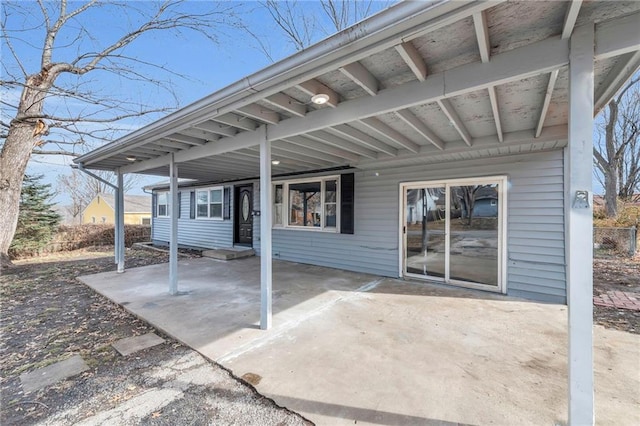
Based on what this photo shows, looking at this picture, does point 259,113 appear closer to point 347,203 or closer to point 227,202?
point 347,203

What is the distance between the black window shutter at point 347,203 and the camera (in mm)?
6121

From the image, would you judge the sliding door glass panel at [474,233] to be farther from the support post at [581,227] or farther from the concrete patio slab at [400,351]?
the support post at [581,227]

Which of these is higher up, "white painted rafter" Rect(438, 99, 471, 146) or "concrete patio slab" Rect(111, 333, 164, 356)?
"white painted rafter" Rect(438, 99, 471, 146)

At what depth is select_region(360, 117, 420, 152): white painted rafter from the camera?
10.4 ft

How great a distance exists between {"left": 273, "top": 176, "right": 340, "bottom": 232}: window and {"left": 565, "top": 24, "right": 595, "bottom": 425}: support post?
16.1ft

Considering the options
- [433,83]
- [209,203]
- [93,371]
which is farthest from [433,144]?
[209,203]

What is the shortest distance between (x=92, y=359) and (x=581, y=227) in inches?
160

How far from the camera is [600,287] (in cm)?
476

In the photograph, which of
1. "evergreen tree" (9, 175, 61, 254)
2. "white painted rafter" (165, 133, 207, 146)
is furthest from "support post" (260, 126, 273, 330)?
"evergreen tree" (9, 175, 61, 254)

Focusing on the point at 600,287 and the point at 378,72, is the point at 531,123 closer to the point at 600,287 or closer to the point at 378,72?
the point at 378,72

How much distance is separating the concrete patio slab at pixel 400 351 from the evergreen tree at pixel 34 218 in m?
6.75

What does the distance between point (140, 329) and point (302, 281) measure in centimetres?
275

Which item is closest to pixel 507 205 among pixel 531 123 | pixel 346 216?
pixel 531 123

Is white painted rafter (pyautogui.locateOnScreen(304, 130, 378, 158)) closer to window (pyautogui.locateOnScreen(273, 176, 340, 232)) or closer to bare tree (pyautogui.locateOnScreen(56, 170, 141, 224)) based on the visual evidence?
window (pyautogui.locateOnScreen(273, 176, 340, 232))
